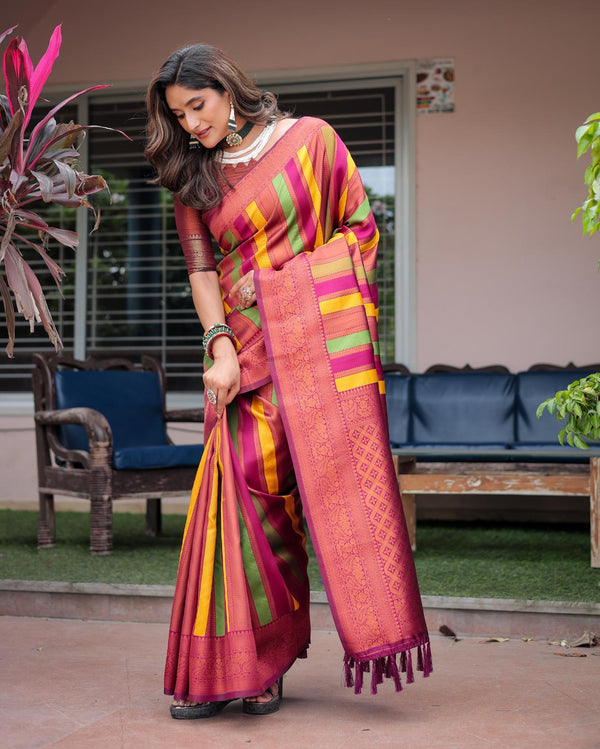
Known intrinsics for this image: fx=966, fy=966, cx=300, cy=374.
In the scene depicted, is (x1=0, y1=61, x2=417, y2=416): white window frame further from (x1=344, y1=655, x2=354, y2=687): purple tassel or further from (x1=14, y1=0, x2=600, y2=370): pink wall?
(x1=344, y1=655, x2=354, y2=687): purple tassel

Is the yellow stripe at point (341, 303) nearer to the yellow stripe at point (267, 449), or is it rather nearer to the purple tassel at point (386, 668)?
the yellow stripe at point (267, 449)

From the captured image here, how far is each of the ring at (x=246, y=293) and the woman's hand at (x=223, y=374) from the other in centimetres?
10

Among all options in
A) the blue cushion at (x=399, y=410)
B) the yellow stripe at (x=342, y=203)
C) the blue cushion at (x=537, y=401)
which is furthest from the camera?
the blue cushion at (x=399, y=410)

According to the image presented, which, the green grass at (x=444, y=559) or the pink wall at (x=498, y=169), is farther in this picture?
the pink wall at (x=498, y=169)

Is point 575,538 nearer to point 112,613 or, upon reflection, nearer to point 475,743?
point 112,613

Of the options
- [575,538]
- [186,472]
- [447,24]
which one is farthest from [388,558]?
[447,24]

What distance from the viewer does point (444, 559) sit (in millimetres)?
3867

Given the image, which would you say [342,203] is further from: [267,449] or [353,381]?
[267,449]

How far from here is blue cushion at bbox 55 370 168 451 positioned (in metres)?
4.36

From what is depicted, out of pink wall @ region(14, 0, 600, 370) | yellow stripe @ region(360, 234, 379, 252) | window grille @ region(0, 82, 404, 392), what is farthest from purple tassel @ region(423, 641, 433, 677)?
window grille @ region(0, 82, 404, 392)

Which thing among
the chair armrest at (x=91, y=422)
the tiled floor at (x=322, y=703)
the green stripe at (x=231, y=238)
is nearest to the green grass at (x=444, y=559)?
the tiled floor at (x=322, y=703)

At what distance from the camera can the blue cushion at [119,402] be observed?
14.3ft

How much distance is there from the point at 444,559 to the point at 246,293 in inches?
81.8

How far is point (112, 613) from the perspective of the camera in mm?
3234
